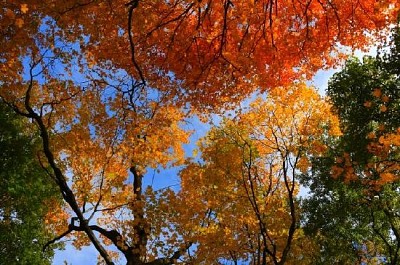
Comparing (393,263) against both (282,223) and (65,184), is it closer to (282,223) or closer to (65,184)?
(282,223)

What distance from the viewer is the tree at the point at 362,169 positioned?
657 inches

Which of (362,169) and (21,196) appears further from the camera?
(362,169)

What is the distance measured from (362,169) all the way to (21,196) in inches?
625

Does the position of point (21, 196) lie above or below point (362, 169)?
above

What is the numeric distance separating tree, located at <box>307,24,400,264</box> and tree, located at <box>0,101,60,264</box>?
12.5 m

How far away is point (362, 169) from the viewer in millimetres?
20000

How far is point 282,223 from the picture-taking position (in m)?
17.3

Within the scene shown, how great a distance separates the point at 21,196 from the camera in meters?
17.7

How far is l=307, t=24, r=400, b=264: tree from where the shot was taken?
657 inches

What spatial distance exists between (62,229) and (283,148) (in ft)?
43.9

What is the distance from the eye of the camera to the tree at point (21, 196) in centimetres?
1677

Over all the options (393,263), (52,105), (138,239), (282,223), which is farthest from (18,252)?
(393,263)

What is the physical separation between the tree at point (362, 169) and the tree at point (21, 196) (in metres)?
12.5

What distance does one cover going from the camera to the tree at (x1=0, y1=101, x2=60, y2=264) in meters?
16.8
